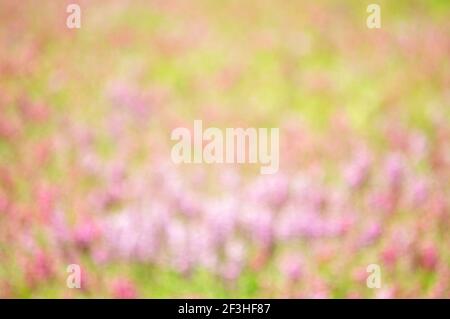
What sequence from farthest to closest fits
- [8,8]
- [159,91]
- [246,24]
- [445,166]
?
1. [246,24]
2. [8,8]
3. [159,91]
4. [445,166]

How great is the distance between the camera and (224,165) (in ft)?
13.9

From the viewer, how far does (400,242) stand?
11.1ft

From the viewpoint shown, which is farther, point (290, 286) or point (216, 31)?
point (216, 31)

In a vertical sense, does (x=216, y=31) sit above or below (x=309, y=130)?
above

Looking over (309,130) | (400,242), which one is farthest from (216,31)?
(400,242)

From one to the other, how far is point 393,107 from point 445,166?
109 centimetres

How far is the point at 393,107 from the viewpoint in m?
4.85

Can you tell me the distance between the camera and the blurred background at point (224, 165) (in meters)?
3.32

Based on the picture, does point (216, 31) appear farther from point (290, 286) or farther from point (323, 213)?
point (290, 286)

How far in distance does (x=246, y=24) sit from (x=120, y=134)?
303 centimetres

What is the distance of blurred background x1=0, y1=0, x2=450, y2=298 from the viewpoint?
3.32 meters
